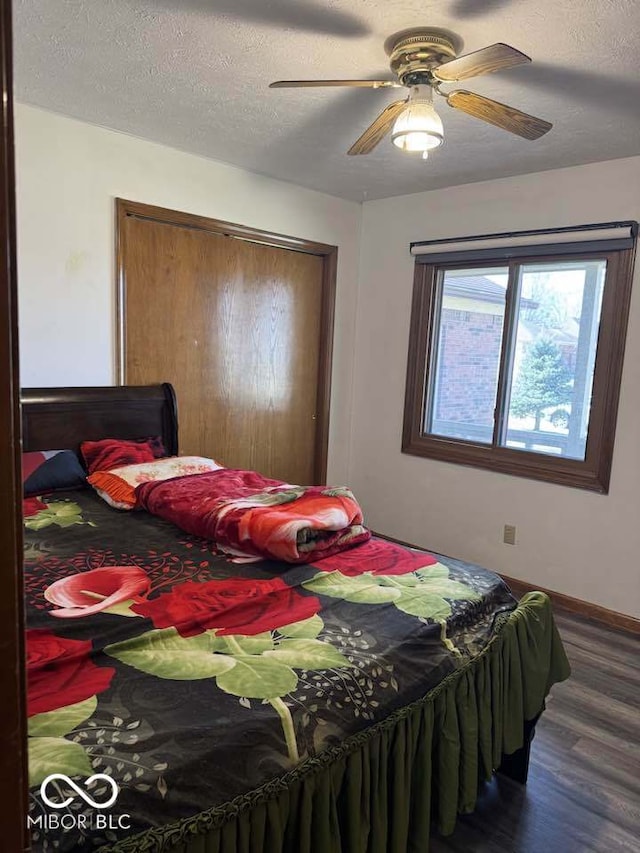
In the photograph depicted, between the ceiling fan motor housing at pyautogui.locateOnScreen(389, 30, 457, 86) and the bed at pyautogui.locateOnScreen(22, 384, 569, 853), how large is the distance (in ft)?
5.38

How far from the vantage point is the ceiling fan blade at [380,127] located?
2055 mm

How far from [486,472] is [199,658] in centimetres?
270

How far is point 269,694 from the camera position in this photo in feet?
4.17

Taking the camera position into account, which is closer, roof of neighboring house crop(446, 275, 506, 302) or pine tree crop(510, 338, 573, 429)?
pine tree crop(510, 338, 573, 429)

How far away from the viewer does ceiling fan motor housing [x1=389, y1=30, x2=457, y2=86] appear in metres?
1.94

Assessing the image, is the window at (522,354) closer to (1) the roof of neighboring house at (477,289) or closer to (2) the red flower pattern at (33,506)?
(1) the roof of neighboring house at (477,289)

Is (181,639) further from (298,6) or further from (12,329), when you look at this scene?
(298,6)

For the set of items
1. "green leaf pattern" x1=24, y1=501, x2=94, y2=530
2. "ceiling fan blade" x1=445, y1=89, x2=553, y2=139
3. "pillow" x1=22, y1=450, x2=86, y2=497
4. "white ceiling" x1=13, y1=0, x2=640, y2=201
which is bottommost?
"green leaf pattern" x1=24, y1=501, x2=94, y2=530

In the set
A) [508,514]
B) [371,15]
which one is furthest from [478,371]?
[371,15]

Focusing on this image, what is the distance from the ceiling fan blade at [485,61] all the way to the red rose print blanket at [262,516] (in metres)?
1.45

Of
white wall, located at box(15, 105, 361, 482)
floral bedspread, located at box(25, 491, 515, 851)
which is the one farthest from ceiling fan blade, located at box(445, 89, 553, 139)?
white wall, located at box(15, 105, 361, 482)

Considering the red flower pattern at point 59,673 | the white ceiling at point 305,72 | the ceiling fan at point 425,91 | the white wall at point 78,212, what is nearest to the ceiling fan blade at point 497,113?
the ceiling fan at point 425,91

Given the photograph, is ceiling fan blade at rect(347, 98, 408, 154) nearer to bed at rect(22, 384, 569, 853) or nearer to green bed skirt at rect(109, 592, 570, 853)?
bed at rect(22, 384, 569, 853)

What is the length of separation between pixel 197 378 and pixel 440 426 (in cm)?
164
